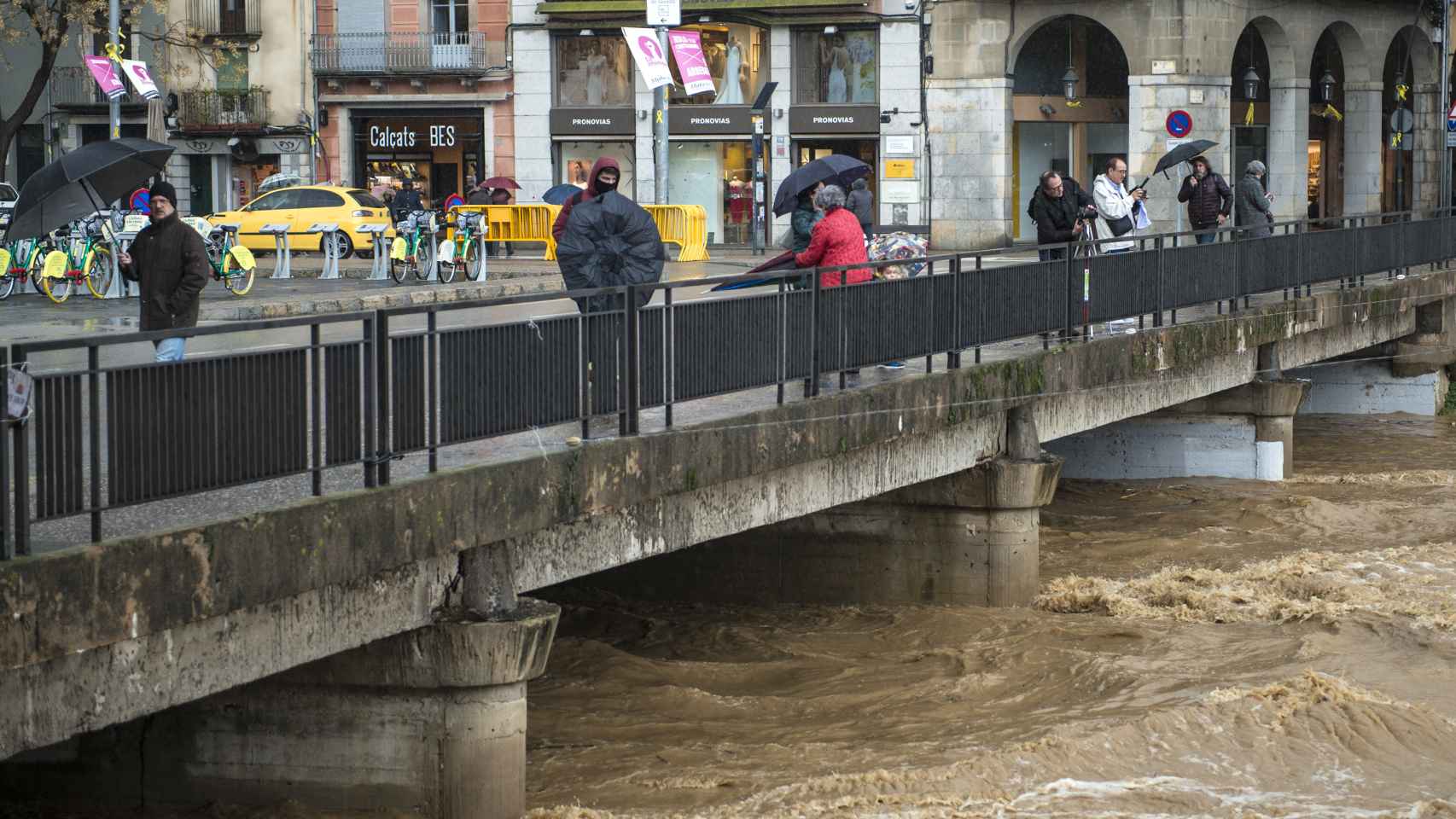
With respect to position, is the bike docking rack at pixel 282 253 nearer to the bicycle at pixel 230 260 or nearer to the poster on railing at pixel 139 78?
the bicycle at pixel 230 260

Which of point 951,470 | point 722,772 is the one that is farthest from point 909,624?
point 722,772

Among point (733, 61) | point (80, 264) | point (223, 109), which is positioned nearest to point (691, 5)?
point (733, 61)

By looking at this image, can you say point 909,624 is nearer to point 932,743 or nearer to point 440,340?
point 932,743


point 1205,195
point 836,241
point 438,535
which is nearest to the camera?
point 438,535

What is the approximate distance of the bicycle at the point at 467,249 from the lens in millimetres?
27953

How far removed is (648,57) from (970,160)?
45.0 ft

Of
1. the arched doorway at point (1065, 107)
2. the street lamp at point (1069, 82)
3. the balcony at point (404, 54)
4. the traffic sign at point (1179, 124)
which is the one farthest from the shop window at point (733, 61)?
the traffic sign at point (1179, 124)

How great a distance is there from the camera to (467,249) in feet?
92.6

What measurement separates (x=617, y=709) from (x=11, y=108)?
41.4m

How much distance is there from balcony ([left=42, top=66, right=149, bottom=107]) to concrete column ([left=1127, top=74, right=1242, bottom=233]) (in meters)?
23.3

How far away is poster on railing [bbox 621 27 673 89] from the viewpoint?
96.3ft

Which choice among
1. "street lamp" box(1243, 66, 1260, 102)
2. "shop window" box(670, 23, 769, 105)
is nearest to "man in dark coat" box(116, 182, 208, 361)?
"street lamp" box(1243, 66, 1260, 102)

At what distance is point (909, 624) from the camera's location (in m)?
14.2

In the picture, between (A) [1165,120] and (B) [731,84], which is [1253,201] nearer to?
(A) [1165,120]
